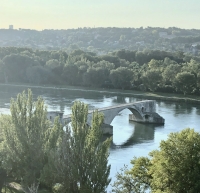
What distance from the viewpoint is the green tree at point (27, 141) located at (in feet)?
74.7

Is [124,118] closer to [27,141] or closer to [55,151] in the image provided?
[27,141]

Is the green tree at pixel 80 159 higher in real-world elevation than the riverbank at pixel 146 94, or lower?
higher

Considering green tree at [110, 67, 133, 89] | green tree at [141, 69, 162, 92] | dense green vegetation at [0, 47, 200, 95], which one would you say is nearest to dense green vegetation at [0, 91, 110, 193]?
dense green vegetation at [0, 47, 200, 95]

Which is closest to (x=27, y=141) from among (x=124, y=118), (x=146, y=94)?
(x=124, y=118)

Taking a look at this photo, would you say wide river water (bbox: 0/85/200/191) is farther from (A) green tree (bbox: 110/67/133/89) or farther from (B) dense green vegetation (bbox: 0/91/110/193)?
(B) dense green vegetation (bbox: 0/91/110/193)

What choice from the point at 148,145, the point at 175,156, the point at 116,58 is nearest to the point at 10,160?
the point at 175,156

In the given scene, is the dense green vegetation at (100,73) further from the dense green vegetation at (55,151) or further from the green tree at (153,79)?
the dense green vegetation at (55,151)

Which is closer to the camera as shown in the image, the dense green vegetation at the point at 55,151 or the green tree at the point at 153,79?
the dense green vegetation at the point at 55,151

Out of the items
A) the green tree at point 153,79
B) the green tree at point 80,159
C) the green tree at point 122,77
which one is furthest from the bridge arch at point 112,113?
the green tree at point 80,159

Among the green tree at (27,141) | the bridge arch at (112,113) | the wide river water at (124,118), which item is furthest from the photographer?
the bridge arch at (112,113)

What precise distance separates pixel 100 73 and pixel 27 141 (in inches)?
2802

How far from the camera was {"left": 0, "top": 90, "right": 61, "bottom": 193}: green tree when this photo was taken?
2277cm

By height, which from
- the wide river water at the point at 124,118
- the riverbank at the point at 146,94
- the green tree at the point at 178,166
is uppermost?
the green tree at the point at 178,166

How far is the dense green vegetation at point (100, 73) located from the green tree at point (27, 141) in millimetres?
63380
